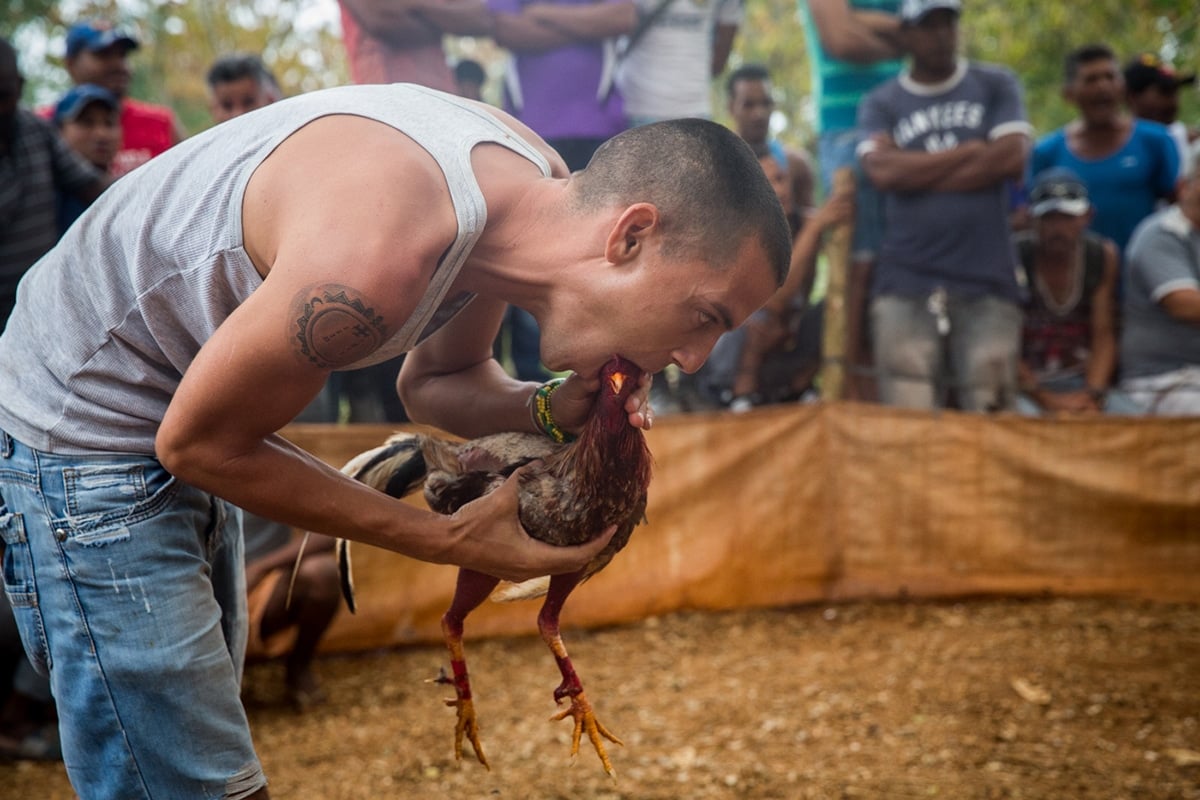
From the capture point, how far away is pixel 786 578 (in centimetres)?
578

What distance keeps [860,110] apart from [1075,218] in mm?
1290

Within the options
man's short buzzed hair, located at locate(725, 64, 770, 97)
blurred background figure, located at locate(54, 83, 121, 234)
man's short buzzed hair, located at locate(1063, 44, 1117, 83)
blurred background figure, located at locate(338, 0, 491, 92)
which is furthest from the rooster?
man's short buzzed hair, located at locate(1063, 44, 1117, 83)

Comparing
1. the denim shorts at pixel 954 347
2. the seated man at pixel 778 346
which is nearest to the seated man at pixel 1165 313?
the denim shorts at pixel 954 347

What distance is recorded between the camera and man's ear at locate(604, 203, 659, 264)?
6.27 ft

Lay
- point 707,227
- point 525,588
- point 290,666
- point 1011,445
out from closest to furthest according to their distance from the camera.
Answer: point 707,227
point 525,588
point 290,666
point 1011,445

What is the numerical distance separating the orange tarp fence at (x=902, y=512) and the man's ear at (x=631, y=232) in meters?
3.57

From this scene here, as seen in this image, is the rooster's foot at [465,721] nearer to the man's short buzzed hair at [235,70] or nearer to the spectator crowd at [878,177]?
the spectator crowd at [878,177]

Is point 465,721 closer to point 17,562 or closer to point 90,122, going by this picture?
point 17,562

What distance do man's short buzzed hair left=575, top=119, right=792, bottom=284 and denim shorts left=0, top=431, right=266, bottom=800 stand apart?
37.6 inches

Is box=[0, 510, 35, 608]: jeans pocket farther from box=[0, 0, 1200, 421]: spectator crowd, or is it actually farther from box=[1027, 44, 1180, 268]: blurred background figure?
box=[1027, 44, 1180, 268]: blurred background figure

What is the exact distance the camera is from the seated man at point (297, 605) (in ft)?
15.2

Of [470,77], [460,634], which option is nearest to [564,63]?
[470,77]

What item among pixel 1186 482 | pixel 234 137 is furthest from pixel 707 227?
pixel 1186 482

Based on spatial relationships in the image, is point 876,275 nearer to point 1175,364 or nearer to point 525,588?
point 1175,364
